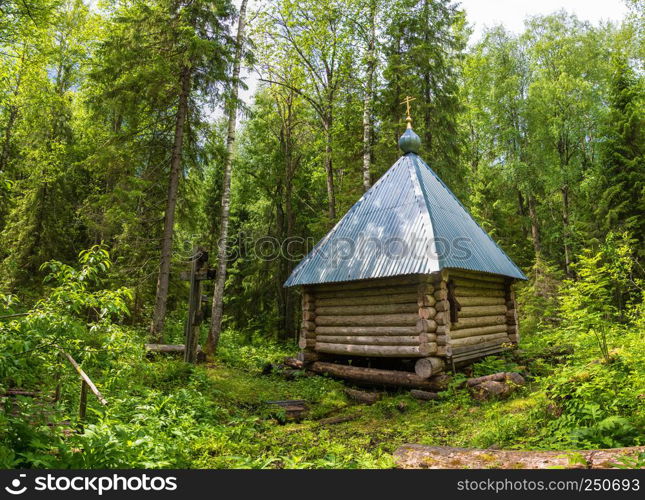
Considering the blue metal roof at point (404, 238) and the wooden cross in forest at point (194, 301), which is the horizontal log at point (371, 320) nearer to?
the blue metal roof at point (404, 238)

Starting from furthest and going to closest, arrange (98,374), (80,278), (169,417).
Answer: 1. (98,374)
2. (169,417)
3. (80,278)

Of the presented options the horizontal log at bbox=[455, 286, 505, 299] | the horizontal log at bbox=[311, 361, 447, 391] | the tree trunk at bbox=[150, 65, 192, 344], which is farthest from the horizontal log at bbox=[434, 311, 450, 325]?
the tree trunk at bbox=[150, 65, 192, 344]

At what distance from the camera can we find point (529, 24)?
2759cm

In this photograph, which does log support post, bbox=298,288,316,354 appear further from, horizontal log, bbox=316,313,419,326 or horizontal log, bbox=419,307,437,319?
horizontal log, bbox=419,307,437,319

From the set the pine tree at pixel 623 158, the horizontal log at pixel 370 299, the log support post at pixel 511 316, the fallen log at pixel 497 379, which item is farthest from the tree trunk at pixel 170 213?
the pine tree at pixel 623 158

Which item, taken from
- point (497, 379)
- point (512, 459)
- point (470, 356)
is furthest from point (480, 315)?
point (512, 459)

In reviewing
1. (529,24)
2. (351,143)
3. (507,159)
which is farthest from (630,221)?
(529,24)

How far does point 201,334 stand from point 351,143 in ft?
36.4

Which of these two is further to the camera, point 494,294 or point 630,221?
point 630,221

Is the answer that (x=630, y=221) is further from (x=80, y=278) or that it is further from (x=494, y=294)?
(x=80, y=278)

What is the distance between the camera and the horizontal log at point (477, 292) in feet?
34.4

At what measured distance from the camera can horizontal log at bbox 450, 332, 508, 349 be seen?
32.2 ft

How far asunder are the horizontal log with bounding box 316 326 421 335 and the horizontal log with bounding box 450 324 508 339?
106cm

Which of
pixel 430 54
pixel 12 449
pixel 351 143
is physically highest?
pixel 430 54
